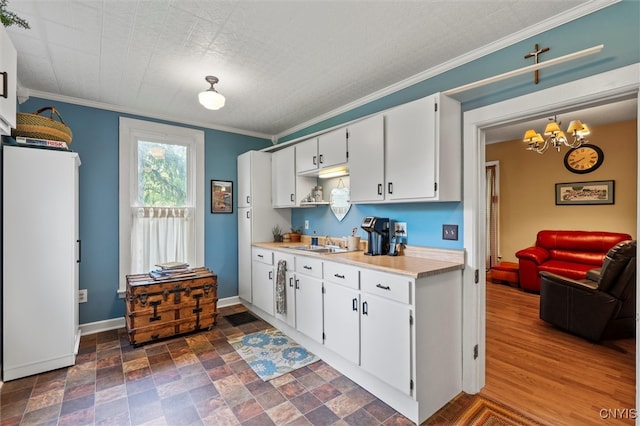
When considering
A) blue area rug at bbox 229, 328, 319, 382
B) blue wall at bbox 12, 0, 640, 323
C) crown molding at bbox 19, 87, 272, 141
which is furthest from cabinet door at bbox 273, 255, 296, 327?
crown molding at bbox 19, 87, 272, 141

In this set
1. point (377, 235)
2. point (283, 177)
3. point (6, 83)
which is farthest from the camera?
point (283, 177)

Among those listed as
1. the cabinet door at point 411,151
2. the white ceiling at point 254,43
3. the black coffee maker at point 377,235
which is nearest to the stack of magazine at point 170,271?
the white ceiling at point 254,43

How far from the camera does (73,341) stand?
2576mm

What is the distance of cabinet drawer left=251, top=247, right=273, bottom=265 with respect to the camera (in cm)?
351

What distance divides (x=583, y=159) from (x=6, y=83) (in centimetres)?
698

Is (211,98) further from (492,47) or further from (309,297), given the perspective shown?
(492,47)

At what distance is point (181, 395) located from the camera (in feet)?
7.16

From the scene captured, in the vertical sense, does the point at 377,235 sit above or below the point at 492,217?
below

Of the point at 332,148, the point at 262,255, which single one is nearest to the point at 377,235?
the point at 332,148

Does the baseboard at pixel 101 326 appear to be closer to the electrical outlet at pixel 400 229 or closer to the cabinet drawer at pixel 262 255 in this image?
the cabinet drawer at pixel 262 255

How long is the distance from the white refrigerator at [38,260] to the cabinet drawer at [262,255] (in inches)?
70.7

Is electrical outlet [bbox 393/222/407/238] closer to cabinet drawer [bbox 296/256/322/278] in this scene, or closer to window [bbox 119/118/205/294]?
cabinet drawer [bbox 296/256/322/278]

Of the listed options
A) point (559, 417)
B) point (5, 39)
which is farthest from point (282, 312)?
point (5, 39)

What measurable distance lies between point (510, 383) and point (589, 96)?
82.4 inches
